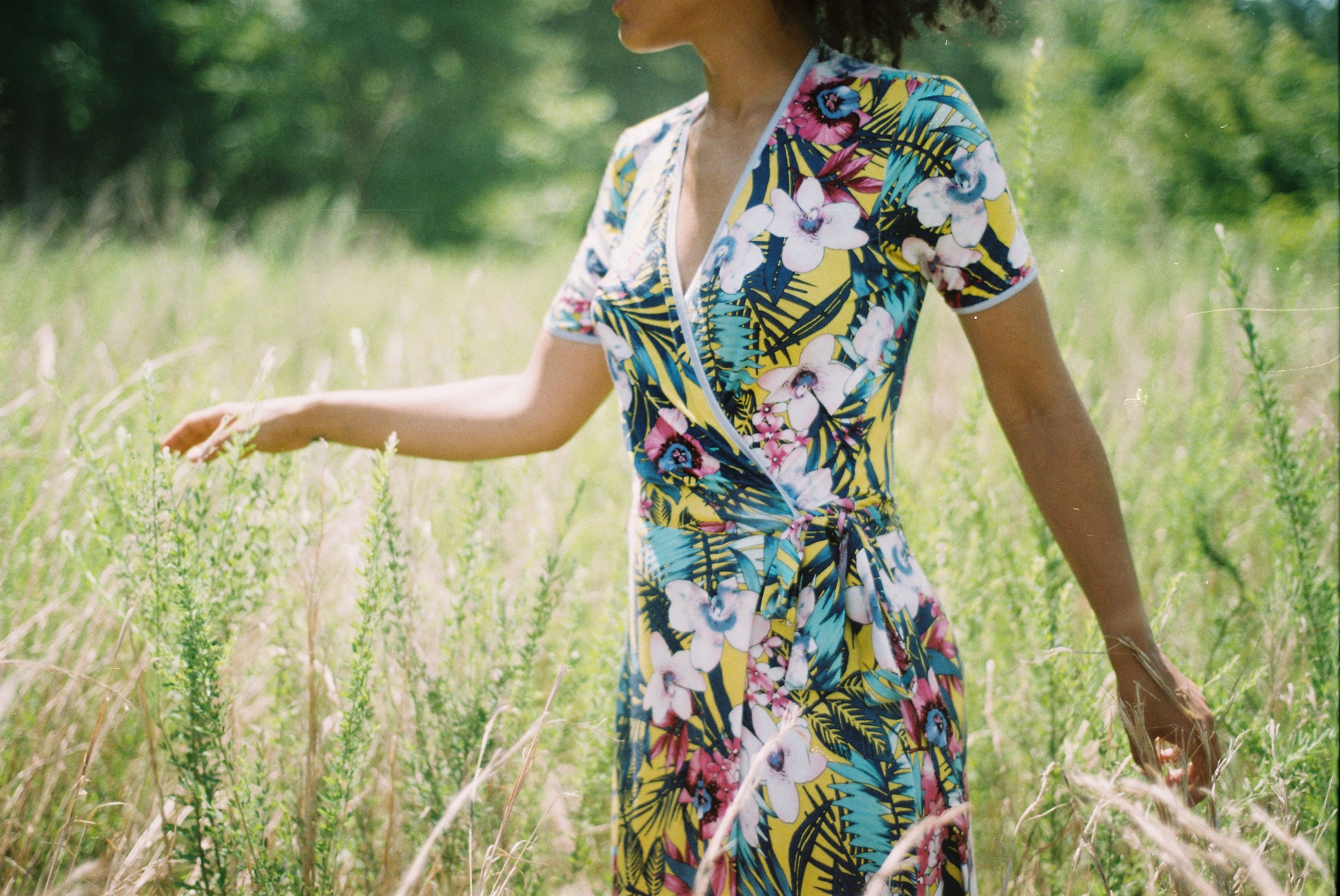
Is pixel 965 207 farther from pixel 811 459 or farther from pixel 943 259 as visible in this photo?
pixel 811 459

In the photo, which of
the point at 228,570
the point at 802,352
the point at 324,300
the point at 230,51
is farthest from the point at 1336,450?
the point at 230,51

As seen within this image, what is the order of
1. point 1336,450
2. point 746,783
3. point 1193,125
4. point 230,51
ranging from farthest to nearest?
point 230,51 → point 1193,125 → point 1336,450 → point 746,783

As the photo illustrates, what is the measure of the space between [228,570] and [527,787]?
74cm

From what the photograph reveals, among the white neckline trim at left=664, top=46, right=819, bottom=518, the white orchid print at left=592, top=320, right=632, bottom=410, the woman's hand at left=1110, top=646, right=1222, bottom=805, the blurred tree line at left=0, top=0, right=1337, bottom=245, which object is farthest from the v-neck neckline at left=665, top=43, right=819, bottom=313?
the blurred tree line at left=0, top=0, right=1337, bottom=245

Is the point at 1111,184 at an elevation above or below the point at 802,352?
above

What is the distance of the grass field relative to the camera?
1.17 meters

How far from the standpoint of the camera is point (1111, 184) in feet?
30.2

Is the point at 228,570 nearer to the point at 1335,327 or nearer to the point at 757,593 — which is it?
the point at 757,593

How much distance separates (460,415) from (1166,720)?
40.9 inches

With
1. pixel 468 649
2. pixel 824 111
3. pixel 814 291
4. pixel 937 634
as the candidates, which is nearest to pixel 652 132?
pixel 824 111

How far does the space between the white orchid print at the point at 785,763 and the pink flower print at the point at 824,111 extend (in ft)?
2.35

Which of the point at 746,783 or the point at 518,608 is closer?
the point at 746,783

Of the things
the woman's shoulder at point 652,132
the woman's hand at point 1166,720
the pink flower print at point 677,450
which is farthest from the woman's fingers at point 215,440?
the woman's hand at point 1166,720

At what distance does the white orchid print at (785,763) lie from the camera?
105 cm
